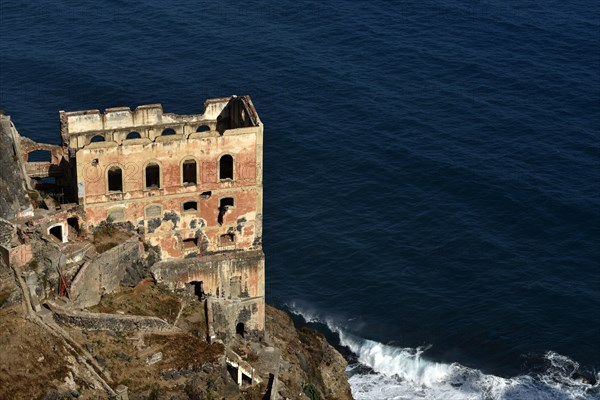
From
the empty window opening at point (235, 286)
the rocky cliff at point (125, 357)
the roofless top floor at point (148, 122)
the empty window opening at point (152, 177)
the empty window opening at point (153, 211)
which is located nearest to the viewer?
the rocky cliff at point (125, 357)

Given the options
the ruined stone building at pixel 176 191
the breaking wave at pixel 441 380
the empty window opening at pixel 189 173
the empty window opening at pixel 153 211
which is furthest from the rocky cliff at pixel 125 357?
the breaking wave at pixel 441 380

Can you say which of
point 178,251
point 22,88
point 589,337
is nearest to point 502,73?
point 589,337

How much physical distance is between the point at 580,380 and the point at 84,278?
56.1m

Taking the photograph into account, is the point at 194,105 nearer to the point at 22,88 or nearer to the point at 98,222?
the point at 22,88

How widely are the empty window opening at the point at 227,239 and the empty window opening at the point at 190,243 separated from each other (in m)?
2.40

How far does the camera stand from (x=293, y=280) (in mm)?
137875

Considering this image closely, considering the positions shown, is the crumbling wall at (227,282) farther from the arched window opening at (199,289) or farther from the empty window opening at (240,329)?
the arched window opening at (199,289)

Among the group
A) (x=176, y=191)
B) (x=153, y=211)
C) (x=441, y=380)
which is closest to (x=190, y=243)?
(x=153, y=211)

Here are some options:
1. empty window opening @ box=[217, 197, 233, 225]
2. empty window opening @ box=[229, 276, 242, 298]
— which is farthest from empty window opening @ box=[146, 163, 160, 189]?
empty window opening @ box=[229, 276, 242, 298]

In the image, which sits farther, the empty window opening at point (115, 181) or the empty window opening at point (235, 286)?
the empty window opening at point (235, 286)

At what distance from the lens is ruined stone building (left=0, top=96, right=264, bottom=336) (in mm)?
102812

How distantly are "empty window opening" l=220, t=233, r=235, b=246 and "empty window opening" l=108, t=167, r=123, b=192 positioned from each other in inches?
434

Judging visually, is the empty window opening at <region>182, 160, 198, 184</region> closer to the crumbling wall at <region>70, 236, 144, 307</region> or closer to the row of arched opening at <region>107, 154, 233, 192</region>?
the row of arched opening at <region>107, 154, 233, 192</region>

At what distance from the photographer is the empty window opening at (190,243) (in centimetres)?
10961
